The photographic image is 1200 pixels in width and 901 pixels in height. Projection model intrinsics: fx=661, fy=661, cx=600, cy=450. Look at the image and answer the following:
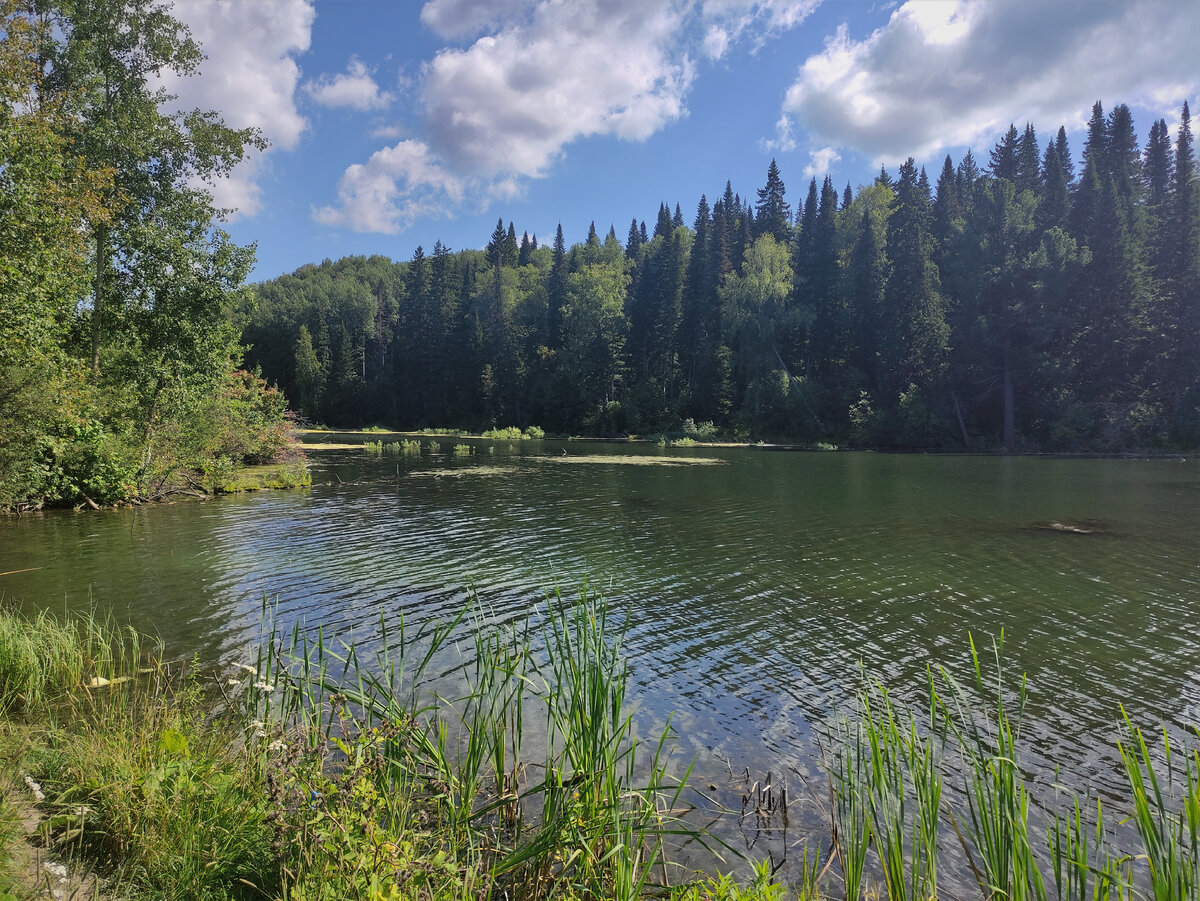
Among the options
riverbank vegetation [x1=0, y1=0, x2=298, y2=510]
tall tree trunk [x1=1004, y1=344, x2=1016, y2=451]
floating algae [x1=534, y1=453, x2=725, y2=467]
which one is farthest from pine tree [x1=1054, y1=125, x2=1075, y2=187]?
riverbank vegetation [x1=0, y1=0, x2=298, y2=510]

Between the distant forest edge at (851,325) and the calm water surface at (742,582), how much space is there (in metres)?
36.4

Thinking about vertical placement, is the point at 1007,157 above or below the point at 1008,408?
above

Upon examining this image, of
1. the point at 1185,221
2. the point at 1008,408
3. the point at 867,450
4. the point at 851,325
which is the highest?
the point at 1185,221

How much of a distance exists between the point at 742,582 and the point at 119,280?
70.6 feet

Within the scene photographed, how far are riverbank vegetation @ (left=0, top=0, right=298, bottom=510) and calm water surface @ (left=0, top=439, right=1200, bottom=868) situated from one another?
1977mm

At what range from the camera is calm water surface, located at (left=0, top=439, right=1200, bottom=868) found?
8445 mm

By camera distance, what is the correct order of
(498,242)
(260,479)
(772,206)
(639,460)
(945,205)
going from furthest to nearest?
1. (498,242)
2. (772,206)
3. (945,205)
4. (639,460)
5. (260,479)

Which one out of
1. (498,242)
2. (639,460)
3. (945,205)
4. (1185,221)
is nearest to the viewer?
(639,460)

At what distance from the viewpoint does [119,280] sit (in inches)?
839

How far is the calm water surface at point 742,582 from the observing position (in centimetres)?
845

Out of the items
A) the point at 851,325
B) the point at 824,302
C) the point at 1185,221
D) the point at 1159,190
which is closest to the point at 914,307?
the point at 851,325

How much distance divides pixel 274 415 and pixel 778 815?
36.8 meters

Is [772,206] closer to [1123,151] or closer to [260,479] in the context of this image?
[1123,151]

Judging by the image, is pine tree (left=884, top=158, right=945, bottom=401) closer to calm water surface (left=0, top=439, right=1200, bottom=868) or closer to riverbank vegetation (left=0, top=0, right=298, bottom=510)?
calm water surface (left=0, top=439, right=1200, bottom=868)
